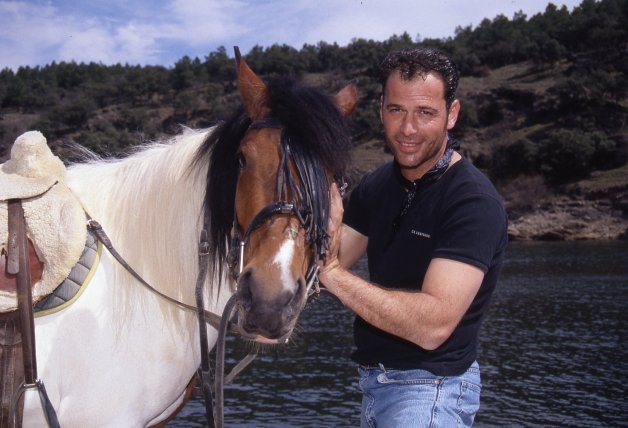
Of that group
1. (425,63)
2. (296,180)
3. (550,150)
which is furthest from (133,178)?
(550,150)

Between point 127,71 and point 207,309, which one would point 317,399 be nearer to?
point 207,309

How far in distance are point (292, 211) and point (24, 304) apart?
1242 millimetres

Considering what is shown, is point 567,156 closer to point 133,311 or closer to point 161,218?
point 161,218

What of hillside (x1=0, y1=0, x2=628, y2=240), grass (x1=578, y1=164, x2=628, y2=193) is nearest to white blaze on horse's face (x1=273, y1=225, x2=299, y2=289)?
hillside (x1=0, y1=0, x2=628, y2=240)

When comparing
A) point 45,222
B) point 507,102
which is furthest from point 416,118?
point 507,102

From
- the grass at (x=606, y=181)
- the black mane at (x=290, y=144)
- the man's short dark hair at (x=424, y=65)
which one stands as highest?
the man's short dark hair at (x=424, y=65)

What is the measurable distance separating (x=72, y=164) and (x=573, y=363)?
1908 centimetres

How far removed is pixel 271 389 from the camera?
17.6 m

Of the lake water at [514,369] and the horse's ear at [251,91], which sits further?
the lake water at [514,369]

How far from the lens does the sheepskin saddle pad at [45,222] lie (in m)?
2.49

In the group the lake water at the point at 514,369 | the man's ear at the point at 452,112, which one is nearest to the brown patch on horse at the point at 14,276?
the man's ear at the point at 452,112

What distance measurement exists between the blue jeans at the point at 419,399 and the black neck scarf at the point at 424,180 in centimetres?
69

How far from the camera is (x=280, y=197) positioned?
7.32ft

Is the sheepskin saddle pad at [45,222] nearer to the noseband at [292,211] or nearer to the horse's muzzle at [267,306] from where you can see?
the noseband at [292,211]
